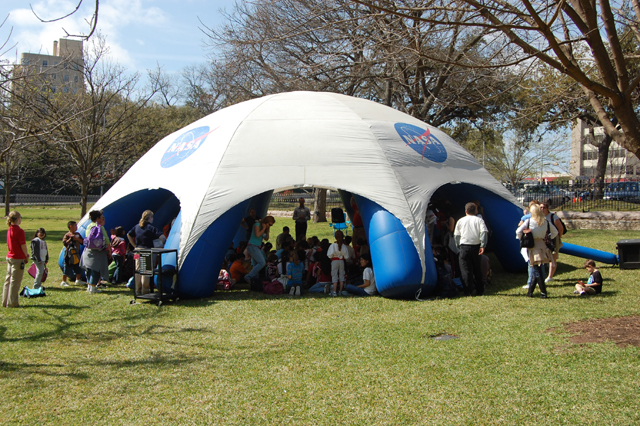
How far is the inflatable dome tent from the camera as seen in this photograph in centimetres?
902

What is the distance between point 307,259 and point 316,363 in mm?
5008

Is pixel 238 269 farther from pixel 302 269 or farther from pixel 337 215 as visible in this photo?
pixel 337 215

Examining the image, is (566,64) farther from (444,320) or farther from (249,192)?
(249,192)

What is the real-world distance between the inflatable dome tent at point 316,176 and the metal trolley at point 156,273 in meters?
0.15

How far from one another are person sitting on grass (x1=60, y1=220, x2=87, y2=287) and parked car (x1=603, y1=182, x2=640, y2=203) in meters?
18.0

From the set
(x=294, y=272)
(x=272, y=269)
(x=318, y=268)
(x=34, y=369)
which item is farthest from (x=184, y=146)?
(x=34, y=369)

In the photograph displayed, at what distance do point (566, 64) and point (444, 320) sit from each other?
141 inches

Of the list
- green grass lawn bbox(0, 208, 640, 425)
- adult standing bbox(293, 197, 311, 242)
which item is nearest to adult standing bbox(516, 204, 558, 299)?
green grass lawn bbox(0, 208, 640, 425)

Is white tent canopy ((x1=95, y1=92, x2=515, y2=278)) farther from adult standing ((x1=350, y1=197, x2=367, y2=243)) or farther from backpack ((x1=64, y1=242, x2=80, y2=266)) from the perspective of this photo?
adult standing ((x1=350, y1=197, x2=367, y2=243))

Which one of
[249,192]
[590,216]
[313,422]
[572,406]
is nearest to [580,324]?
[572,406]

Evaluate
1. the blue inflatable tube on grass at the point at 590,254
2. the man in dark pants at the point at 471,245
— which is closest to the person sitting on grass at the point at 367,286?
the man in dark pants at the point at 471,245

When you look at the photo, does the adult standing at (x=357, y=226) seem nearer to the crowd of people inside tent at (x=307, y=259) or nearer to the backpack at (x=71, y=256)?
the crowd of people inside tent at (x=307, y=259)

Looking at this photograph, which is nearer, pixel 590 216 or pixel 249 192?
pixel 249 192

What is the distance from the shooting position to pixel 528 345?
6.10 meters
